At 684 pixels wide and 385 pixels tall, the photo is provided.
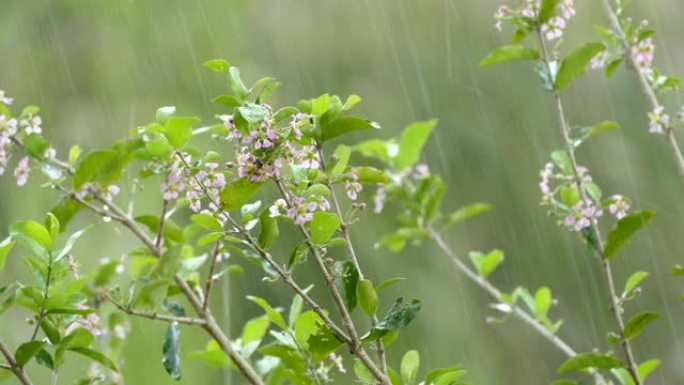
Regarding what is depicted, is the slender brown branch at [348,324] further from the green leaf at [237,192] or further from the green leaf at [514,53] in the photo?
the green leaf at [514,53]

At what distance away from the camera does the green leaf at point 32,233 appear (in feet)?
4.32

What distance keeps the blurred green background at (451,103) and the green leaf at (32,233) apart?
2825 mm

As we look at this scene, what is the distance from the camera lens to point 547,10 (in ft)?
5.01

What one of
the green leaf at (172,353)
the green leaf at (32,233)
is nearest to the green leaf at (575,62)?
the green leaf at (172,353)

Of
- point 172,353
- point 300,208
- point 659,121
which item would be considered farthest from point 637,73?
point 172,353

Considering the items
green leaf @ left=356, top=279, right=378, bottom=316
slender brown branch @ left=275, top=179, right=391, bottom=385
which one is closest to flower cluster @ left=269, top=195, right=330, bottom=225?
slender brown branch @ left=275, top=179, right=391, bottom=385

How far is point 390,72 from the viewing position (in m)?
4.58

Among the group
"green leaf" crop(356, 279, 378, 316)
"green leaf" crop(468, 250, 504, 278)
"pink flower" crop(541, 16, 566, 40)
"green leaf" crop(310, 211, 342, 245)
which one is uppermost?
"pink flower" crop(541, 16, 566, 40)

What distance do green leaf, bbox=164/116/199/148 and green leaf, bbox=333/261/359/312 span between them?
272 mm

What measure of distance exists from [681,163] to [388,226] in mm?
2450

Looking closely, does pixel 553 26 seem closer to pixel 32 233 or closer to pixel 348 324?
pixel 348 324

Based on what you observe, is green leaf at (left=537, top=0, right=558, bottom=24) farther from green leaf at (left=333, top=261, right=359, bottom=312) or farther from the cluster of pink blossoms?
green leaf at (left=333, top=261, right=359, bottom=312)

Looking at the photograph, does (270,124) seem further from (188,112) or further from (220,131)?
(188,112)

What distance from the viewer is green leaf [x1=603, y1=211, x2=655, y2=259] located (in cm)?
142
